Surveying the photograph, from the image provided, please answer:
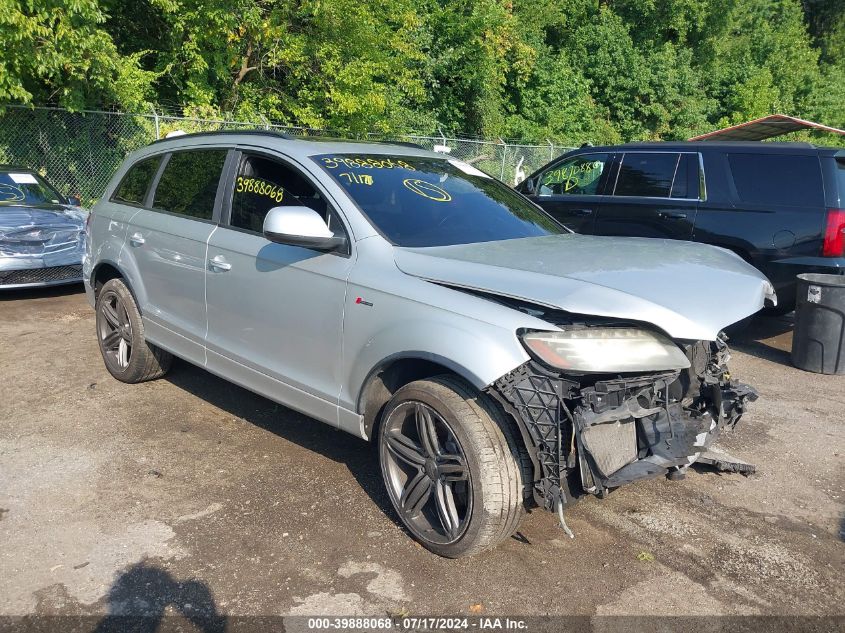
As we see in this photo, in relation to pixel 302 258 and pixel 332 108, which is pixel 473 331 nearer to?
pixel 302 258

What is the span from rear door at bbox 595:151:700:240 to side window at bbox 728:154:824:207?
44cm

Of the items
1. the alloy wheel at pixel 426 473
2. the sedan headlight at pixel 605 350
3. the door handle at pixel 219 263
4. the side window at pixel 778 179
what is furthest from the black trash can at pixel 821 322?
the door handle at pixel 219 263

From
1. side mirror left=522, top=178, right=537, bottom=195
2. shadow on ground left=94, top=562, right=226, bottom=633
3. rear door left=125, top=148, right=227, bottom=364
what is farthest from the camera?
side mirror left=522, top=178, right=537, bottom=195

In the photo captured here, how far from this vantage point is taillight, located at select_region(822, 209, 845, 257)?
21.0ft

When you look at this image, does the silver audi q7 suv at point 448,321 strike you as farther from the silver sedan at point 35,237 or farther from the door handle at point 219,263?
the silver sedan at point 35,237

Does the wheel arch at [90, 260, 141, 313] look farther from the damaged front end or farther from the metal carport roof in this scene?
the metal carport roof

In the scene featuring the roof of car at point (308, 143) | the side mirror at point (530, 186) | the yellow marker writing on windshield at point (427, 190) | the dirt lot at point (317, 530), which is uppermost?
the roof of car at point (308, 143)

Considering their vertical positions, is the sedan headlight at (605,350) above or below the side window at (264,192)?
below

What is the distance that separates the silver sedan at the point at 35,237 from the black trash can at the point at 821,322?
7.82 metres

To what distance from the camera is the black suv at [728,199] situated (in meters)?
6.54

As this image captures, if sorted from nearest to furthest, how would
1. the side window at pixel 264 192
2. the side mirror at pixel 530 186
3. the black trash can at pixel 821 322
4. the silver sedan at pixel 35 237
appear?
the side window at pixel 264 192, the black trash can at pixel 821 322, the silver sedan at pixel 35 237, the side mirror at pixel 530 186

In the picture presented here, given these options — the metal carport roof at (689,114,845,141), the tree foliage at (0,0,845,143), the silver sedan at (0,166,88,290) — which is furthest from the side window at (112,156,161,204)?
the metal carport roof at (689,114,845,141)

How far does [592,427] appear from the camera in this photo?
9.41ft

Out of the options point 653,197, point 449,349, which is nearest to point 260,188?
point 449,349
